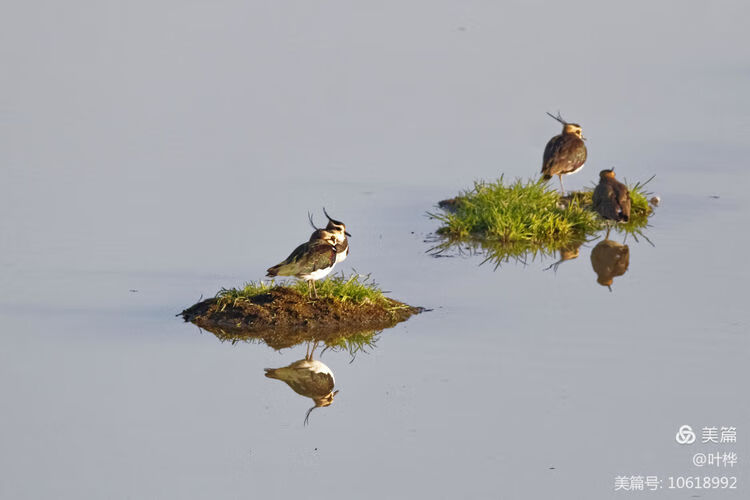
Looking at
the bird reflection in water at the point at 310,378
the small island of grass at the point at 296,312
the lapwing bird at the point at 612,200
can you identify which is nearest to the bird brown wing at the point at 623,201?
the lapwing bird at the point at 612,200

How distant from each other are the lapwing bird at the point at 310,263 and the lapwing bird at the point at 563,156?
17.0 feet

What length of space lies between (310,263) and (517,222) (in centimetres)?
378

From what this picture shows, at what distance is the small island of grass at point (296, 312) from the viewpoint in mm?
14039

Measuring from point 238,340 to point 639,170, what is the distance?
7.88 metres

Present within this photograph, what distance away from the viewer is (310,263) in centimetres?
1420

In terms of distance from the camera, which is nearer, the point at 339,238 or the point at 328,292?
the point at 328,292

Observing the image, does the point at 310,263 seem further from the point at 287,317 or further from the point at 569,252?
the point at 569,252

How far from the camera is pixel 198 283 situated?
15.4 metres

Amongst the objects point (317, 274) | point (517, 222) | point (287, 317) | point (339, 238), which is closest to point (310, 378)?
point (287, 317)

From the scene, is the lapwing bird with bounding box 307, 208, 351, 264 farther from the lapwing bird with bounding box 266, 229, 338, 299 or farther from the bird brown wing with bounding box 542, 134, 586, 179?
the bird brown wing with bounding box 542, 134, 586, 179

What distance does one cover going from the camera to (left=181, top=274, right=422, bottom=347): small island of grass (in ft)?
46.1

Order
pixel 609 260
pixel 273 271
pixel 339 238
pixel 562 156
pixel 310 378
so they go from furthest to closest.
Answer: pixel 562 156 → pixel 609 260 → pixel 339 238 → pixel 273 271 → pixel 310 378

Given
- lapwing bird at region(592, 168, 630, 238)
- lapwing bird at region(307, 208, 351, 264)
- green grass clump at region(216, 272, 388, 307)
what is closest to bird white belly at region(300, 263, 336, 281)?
green grass clump at region(216, 272, 388, 307)

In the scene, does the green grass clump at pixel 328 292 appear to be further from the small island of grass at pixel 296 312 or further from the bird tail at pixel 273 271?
the bird tail at pixel 273 271
